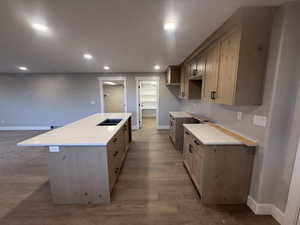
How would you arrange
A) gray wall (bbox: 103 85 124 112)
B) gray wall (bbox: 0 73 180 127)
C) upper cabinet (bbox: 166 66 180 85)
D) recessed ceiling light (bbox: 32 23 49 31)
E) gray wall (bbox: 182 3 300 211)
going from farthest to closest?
gray wall (bbox: 103 85 124 112)
gray wall (bbox: 0 73 180 127)
upper cabinet (bbox: 166 66 180 85)
recessed ceiling light (bbox: 32 23 49 31)
gray wall (bbox: 182 3 300 211)

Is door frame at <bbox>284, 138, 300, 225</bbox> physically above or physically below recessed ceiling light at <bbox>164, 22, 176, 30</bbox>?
below

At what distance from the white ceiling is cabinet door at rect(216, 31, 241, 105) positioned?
0.28 m

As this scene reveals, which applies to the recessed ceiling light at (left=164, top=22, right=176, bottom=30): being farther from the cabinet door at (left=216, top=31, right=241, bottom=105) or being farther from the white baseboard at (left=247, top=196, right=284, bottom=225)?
the white baseboard at (left=247, top=196, right=284, bottom=225)

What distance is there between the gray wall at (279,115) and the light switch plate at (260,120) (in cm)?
4

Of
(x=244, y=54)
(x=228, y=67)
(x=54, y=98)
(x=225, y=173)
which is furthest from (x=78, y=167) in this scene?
(x=54, y=98)

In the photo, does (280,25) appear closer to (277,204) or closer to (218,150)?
(218,150)

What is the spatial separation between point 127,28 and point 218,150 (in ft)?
6.75

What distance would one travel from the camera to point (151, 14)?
1.47 meters

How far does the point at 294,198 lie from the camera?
1.32m

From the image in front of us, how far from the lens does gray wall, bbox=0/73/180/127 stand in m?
5.23

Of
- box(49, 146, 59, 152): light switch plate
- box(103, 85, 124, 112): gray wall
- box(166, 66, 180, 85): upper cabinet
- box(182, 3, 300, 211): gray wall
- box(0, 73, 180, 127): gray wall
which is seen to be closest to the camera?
box(182, 3, 300, 211): gray wall

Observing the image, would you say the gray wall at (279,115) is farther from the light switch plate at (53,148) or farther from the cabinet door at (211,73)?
the light switch plate at (53,148)

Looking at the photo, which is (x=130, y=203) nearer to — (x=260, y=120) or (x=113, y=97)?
(x=260, y=120)

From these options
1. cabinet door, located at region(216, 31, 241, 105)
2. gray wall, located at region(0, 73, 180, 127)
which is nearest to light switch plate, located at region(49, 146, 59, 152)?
cabinet door, located at region(216, 31, 241, 105)
